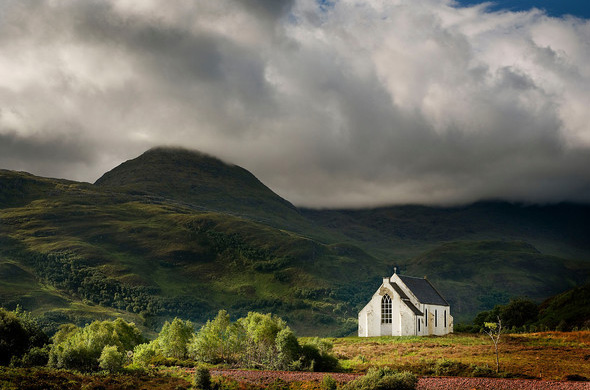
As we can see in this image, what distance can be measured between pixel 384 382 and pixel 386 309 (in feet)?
222

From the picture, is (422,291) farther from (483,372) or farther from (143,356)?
(483,372)

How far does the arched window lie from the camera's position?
365 feet

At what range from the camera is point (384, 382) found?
1761 inches

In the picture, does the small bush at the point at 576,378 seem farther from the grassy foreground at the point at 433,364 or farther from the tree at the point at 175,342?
the tree at the point at 175,342

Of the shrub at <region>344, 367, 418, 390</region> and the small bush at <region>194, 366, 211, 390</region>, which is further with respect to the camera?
the small bush at <region>194, 366, 211, 390</region>

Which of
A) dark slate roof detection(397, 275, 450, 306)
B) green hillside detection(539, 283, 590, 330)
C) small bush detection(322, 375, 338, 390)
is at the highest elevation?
dark slate roof detection(397, 275, 450, 306)

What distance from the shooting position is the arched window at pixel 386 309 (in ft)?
365

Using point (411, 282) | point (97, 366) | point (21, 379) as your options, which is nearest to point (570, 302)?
point (411, 282)

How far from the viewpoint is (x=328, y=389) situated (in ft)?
153

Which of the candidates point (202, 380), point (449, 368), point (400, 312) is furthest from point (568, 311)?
point (202, 380)

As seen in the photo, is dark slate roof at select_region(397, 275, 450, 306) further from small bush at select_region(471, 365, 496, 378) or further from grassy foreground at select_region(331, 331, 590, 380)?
small bush at select_region(471, 365, 496, 378)

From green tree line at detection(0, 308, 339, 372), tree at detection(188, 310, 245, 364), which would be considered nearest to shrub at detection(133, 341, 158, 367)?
green tree line at detection(0, 308, 339, 372)

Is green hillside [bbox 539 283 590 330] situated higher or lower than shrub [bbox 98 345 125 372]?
higher

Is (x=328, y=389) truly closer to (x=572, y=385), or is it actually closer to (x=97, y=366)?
(x=572, y=385)
